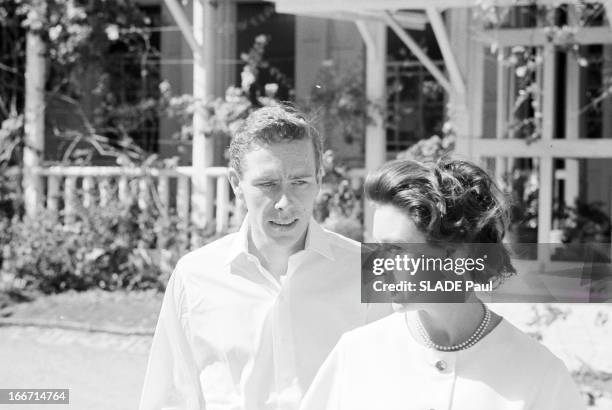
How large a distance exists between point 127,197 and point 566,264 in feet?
16.9

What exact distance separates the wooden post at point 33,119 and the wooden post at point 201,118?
127cm

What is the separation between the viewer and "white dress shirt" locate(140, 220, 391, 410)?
1.78 m

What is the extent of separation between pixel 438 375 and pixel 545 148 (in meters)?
4.55

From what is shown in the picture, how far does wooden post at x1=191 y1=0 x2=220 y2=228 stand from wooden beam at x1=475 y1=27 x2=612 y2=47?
6.07ft

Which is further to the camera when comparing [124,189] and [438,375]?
[124,189]

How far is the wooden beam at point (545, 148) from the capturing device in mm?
5609

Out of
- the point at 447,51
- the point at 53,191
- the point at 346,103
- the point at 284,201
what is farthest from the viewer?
the point at 53,191

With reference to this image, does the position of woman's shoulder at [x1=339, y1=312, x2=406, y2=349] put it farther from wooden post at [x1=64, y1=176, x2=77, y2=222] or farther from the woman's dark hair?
wooden post at [x1=64, y1=176, x2=77, y2=222]

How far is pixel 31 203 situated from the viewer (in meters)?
6.99

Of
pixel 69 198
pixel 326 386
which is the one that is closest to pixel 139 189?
pixel 69 198

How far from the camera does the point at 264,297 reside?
1.84m

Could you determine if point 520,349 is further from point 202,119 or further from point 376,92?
point 202,119

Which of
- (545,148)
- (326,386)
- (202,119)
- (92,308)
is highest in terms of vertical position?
(202,119)

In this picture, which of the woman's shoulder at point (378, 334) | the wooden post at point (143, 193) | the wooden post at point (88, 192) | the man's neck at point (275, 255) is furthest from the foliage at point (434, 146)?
the woman's shoulder at point (378, 334)
